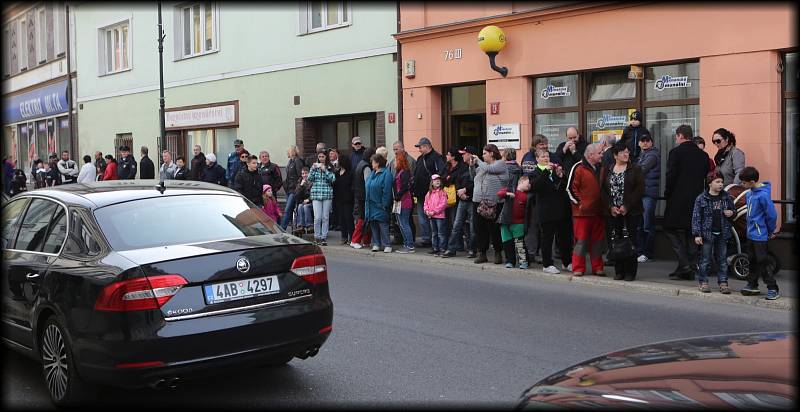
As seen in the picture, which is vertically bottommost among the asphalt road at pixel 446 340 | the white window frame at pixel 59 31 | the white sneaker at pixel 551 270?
the asphalt road at pixel 446 340

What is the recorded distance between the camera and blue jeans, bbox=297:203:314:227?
16562 millimetres

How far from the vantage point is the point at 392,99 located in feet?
57.4

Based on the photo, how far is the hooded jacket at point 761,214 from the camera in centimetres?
938

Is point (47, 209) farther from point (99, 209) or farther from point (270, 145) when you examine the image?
point (270, 145)

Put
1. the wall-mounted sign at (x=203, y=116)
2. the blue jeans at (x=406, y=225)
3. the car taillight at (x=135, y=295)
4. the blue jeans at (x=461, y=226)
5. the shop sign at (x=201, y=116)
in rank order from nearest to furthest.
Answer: the car taillight at (x=135, y=295)
the blue jeans at (x=461, y=226)
the blue jeans at (x=406, y=225)
the wall-mounted sign at (x=203, y=116)
the shop sign at (x=201, y=116)

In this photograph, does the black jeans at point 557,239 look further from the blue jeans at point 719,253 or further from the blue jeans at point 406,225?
the blue jeans at point 406,225

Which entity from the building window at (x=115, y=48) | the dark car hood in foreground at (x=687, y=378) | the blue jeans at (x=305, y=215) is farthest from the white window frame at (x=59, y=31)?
the dark car hood in foreground at (x=687, y=378)

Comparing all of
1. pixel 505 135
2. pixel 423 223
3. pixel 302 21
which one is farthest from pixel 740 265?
pixel 302 21

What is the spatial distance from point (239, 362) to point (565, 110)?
414 inches

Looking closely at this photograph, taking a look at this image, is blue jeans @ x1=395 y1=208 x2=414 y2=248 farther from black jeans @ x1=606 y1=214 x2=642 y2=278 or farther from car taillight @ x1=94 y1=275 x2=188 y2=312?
car taillight @ x1=94 y1=275 x2=188 y2=312

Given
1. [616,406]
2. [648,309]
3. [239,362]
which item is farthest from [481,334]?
[616,406]

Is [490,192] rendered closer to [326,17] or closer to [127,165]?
[326,17]

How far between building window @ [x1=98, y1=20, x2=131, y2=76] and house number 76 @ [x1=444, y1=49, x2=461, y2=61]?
15.3m

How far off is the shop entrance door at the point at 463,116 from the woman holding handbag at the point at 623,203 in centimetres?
549
